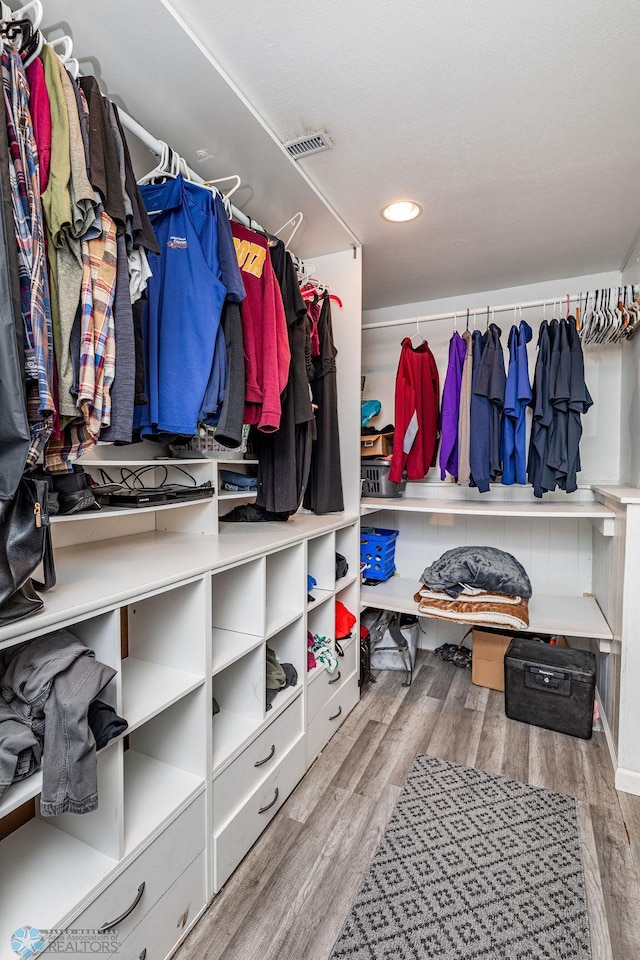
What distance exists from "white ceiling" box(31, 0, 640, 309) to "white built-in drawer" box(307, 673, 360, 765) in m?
2.12

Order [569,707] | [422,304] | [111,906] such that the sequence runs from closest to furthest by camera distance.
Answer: [111,906], [569,707], [422,304]

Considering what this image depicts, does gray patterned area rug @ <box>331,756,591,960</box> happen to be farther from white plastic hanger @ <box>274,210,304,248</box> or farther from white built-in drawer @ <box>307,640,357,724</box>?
white plastic hanger @ <box>274,210,304,248</box>

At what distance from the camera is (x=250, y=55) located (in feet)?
4.10

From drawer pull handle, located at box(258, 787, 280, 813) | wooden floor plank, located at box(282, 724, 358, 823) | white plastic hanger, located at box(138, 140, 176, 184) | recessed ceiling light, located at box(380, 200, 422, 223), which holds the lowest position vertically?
wooden floor plank, located at box(282, 724, 358, 823)

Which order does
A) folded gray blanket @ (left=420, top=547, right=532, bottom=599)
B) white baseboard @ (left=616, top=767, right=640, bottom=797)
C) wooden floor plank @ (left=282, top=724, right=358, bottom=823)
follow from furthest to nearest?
1. folded gray blanket @ (left=420, top=547, right=532, bottom=599)
2. white baseboard @ (left=616, top=767, right=640, bottom=797)
3. wooden floor plank @ (left=282, top=724, right=358, bottom=823)

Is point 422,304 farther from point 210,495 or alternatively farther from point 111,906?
point 111,906

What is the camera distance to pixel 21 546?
831mm

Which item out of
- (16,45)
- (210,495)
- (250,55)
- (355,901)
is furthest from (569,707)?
(16,45)

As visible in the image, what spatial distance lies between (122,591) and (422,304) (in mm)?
2841

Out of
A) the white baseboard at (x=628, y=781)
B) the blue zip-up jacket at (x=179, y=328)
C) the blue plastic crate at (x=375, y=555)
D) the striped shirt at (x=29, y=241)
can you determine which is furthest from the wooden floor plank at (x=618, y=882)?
the striped shirt at (x=29, y=241)

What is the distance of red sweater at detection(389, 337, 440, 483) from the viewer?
8.54ft

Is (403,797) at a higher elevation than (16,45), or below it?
below

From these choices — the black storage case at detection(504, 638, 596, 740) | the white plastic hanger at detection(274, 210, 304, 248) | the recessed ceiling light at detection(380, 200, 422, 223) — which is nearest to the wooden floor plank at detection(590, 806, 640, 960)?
the black storage case at detection(504, 638, 596, 740)

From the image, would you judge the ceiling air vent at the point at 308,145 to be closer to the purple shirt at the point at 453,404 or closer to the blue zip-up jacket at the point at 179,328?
the blue zip-up jacket at the point at 179,328
